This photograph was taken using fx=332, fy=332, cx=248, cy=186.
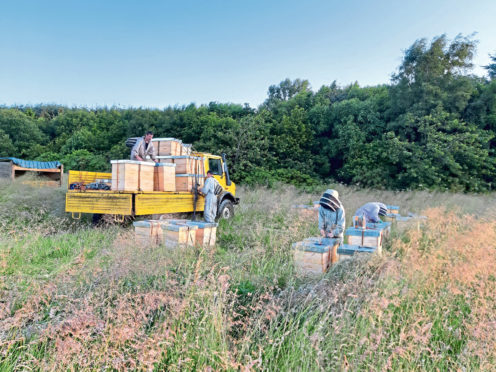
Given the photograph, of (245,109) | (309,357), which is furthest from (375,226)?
(245,109)

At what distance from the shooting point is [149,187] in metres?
8.23

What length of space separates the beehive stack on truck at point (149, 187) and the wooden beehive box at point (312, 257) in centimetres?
445

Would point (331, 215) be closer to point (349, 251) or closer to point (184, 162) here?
point (349, 251)

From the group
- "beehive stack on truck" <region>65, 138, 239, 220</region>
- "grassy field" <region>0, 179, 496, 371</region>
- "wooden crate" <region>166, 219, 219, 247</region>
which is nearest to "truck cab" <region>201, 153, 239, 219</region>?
"beehive stack on truck" <region>65, 138, 239, 220</region>

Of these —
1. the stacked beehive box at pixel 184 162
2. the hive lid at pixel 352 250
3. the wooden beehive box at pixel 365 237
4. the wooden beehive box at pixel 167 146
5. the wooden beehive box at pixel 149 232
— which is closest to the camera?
the hive lid at pixel 352 250

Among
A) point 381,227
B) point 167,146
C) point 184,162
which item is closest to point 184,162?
point 184,162

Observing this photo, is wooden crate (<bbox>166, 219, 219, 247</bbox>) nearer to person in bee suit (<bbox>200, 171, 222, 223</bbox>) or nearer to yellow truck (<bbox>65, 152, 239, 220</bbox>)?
yellow truck (<bbox>65, 152, 239, 220</bbox>)

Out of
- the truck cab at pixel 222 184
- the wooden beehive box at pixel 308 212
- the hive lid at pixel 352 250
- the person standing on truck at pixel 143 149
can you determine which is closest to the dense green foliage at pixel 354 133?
the truck cab at pixel 222 184

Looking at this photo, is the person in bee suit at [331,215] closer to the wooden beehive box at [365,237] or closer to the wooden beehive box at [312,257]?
the wooden beehive box at [365,237]

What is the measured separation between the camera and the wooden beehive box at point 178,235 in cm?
575

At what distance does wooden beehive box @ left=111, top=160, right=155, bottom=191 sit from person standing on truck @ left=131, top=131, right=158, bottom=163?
98cm

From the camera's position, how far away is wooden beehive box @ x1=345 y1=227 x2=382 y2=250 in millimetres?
5082

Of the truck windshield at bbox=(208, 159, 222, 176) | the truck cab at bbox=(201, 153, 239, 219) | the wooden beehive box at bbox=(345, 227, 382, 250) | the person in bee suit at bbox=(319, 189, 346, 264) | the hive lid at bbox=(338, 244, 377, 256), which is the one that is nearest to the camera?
the hive lid at bbox=(338, 244, 377, 256)

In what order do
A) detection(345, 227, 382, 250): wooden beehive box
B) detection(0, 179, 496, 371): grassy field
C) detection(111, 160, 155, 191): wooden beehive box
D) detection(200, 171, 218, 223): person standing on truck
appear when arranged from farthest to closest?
detection(200, 171, 218, 223): person standing on truck
detection(111, 160, 155, 191): wooden beehive box
detection(345, 227, 382, 250): wooden beehive box
detection(0, 179, 496, 371): grassy field
